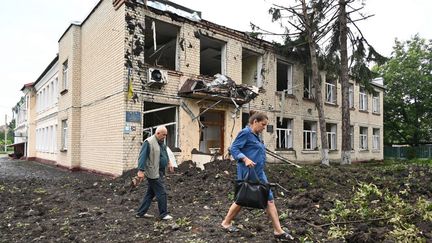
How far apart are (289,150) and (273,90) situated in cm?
322

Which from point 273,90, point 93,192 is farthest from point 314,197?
point 273,90

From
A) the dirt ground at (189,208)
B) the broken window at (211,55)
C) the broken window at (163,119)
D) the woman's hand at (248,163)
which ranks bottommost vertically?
the dirt ground at (189,208)

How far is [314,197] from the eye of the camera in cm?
676

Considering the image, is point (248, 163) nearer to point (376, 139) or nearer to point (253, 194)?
point (253, 194)

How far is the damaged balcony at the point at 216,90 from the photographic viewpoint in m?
12.1

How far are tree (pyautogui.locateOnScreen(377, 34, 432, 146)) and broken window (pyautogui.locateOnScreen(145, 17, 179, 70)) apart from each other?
25.4 meters

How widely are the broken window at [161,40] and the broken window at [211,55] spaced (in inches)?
48.3

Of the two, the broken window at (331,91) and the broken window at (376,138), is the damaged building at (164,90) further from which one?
the broken window at (376,138)

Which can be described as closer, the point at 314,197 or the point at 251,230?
the point at 251,230

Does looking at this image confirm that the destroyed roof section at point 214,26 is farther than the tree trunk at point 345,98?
No

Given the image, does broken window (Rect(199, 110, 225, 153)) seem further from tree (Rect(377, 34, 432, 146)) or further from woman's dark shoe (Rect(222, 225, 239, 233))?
tree (Rect(377, 34, 432, 146))

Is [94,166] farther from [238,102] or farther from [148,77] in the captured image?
[238,102]

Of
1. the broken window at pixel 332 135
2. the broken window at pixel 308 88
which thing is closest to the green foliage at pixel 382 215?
the broken window at pixel 308 88

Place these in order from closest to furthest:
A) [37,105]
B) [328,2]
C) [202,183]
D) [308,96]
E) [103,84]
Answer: [202,183], [103,84], [328,2], [308,96], [37,105]
